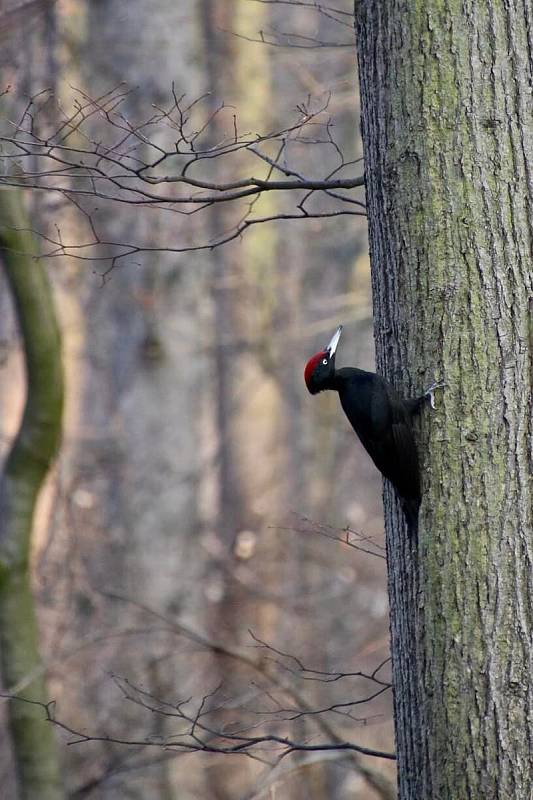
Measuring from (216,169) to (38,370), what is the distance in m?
4.85

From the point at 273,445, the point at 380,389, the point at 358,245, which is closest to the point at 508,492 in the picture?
the point at 380,389

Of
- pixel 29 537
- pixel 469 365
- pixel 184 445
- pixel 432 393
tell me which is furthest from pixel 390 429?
pixel 184 445

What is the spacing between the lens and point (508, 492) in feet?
10.2

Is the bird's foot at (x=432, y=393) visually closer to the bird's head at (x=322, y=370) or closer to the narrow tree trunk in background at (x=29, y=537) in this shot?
the bird's head at (x=322, y=370)

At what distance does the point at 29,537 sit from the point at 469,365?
10.3 ft

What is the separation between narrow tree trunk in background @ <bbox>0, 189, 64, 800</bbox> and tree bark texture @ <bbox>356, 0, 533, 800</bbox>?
2618 mm

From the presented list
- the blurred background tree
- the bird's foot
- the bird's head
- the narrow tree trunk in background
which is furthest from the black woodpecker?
the narrow tree trunk in background

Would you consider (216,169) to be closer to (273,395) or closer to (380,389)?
(273,395)

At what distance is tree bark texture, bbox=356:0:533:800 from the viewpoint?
10.0ft

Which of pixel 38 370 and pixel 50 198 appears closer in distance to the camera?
pixel 38 370

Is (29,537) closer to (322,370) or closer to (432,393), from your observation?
(322,370)

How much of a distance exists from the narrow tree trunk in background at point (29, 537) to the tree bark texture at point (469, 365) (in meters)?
2.62

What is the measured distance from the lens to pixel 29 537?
17.9ft

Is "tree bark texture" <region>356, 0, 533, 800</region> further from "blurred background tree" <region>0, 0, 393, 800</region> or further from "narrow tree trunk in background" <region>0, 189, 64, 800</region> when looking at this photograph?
"narrow tree trunk in background" <region>0, 189, 64, 800</region>
